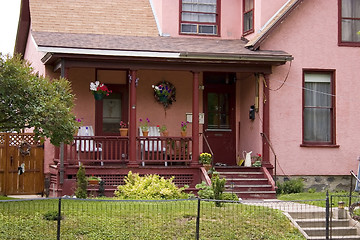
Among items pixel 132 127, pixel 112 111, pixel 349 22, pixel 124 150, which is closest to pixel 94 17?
pixel 112 111

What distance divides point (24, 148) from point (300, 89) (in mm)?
8274

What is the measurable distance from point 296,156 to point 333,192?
4.83ft

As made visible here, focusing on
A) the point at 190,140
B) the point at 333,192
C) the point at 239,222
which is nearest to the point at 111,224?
the point at 239,222

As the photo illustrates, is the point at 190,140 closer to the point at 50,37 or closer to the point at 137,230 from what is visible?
the point at 50,37

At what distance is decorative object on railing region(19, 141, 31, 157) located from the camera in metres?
17.9

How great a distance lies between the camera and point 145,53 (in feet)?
54.2

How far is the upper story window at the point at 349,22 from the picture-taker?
723 inches

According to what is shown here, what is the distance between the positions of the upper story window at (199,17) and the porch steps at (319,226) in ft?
26.5

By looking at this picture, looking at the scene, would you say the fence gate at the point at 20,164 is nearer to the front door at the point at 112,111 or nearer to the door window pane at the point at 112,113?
the front door at the point at 112,111

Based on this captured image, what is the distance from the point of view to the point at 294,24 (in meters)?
18.1

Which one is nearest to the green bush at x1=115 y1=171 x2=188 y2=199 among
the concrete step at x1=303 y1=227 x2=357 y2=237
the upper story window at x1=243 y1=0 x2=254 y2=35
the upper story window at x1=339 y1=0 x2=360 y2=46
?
the concrete step at x1=303 y1=227 x2=357 y2=237

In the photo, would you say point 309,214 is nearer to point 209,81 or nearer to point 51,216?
point 51,216

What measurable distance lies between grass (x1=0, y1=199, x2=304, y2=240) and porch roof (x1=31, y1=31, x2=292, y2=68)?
14.8 ft

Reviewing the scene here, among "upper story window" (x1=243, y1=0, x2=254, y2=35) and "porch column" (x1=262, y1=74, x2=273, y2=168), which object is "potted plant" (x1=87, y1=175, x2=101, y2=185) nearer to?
"porch column" (x1=262, y1=74, x2=273, y2=168)
